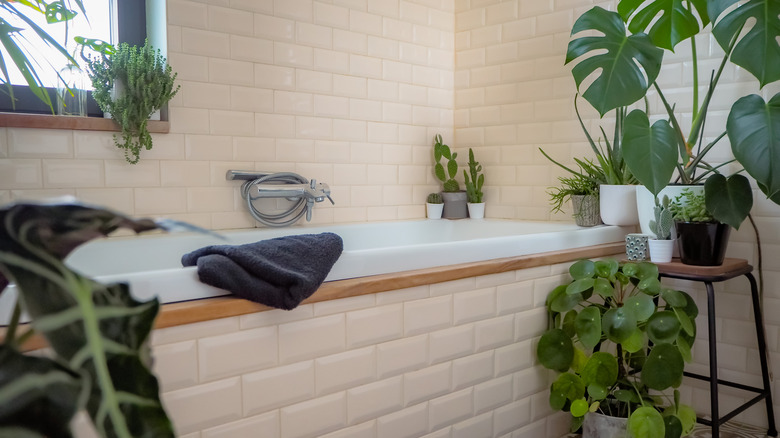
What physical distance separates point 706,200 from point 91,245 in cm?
211

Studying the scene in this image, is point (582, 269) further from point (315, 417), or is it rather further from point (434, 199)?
point (434, 199)

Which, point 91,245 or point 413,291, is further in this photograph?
point 91,245

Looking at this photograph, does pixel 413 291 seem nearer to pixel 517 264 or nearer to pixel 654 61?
pixel 517 264

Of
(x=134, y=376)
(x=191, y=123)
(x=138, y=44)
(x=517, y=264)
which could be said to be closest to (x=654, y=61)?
(x=517, y=264)

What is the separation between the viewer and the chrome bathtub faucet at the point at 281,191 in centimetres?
251

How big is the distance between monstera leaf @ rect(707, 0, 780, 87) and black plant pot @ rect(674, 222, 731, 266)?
20.9 inches

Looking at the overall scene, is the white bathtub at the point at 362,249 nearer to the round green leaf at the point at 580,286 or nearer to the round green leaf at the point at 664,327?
the round green leaf at the point at 580,286

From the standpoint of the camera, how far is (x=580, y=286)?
2.02 metres

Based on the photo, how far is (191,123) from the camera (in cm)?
240

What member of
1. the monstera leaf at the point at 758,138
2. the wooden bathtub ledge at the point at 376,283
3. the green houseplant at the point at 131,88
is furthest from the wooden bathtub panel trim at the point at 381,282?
the green houseplant at the point at 131,88

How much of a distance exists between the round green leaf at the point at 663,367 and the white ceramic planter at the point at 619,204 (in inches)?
28.8

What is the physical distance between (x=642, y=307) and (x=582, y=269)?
244mm

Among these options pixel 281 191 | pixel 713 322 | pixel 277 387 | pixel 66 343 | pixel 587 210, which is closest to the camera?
pixel 66 343

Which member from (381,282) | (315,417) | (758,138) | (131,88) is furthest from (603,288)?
(131,88)
